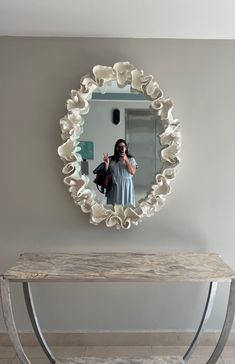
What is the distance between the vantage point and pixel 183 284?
2656 mm

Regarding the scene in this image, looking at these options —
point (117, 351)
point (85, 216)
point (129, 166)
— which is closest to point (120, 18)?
point (129, 166)

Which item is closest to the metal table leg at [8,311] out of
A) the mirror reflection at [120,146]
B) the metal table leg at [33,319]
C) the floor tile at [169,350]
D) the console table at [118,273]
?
the console table at [118,273]

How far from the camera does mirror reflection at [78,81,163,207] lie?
251cm

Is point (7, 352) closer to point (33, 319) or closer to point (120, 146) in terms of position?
point (33, 319)

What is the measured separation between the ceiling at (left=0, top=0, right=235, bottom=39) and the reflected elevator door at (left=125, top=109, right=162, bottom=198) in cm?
51

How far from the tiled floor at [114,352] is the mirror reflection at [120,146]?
987mm

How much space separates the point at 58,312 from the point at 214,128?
1600 millimetres

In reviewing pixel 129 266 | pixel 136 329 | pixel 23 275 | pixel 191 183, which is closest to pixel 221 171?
Result: pixel 191 183

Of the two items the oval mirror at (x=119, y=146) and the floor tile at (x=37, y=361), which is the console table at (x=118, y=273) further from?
the oval mirror at (x=119, y=146)

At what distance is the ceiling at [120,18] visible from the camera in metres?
2.06

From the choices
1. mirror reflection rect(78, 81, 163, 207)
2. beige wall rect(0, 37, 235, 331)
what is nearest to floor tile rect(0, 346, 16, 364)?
beige wall rect(0, 37, 235, 331)

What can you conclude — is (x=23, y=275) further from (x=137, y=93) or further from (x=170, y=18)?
(x=170, y=18)

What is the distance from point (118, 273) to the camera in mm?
2023

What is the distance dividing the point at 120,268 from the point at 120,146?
797 mm
